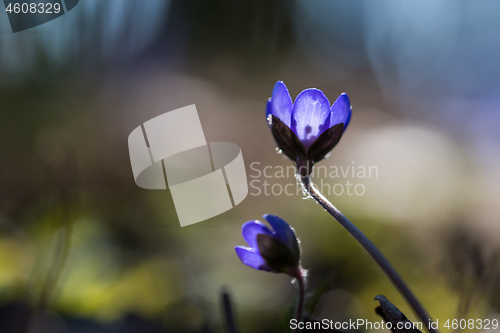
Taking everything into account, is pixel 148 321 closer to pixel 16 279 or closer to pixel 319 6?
pixel 16 279

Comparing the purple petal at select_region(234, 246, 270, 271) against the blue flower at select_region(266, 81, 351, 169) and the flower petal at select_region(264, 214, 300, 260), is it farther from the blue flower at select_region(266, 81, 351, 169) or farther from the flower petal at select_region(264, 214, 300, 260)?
the blue flower at select_region(266, 81, 351, 169)

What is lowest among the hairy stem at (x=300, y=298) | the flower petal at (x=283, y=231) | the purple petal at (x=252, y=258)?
the hairy stem at (x=300, y=298)

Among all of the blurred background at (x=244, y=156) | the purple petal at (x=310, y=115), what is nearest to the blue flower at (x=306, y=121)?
the purple petal at (x=310, y=115)
